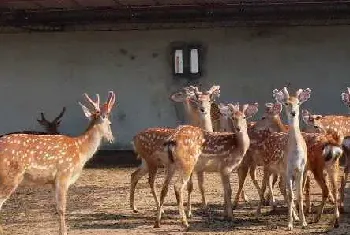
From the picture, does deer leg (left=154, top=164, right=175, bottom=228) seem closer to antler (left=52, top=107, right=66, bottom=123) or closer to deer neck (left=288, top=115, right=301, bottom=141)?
deer neck (left=288, top=115, right=301, bottom=141)

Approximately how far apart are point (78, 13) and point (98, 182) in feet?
14.1

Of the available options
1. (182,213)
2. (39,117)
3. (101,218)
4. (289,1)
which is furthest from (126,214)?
(39,117)

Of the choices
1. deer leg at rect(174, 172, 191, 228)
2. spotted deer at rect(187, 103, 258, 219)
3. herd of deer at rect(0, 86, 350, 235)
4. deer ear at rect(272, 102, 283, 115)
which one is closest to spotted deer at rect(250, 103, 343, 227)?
herd of deer at rect(0, 86, 350, 235)

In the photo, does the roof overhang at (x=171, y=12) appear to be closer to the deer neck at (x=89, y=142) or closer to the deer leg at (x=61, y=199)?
the deer neck at (x=89, y=142)

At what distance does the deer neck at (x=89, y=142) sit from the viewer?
348 inches

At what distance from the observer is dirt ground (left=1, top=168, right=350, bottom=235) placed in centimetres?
873

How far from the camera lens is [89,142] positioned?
8961mm

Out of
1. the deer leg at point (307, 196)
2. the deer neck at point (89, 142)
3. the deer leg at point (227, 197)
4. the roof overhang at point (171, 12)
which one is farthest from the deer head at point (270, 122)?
the roof overhang at point (171, 12)

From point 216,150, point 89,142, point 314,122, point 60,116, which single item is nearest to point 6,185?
point 89,142

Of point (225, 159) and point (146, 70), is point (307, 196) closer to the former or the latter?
point (225, 159)

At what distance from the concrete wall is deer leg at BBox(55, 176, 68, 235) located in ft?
26.6

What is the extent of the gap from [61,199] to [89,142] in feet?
3.00

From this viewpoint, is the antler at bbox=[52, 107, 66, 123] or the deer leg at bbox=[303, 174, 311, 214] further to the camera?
the antler at bbox=[52, 107, 66, 123]

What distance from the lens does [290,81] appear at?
52.2ft
